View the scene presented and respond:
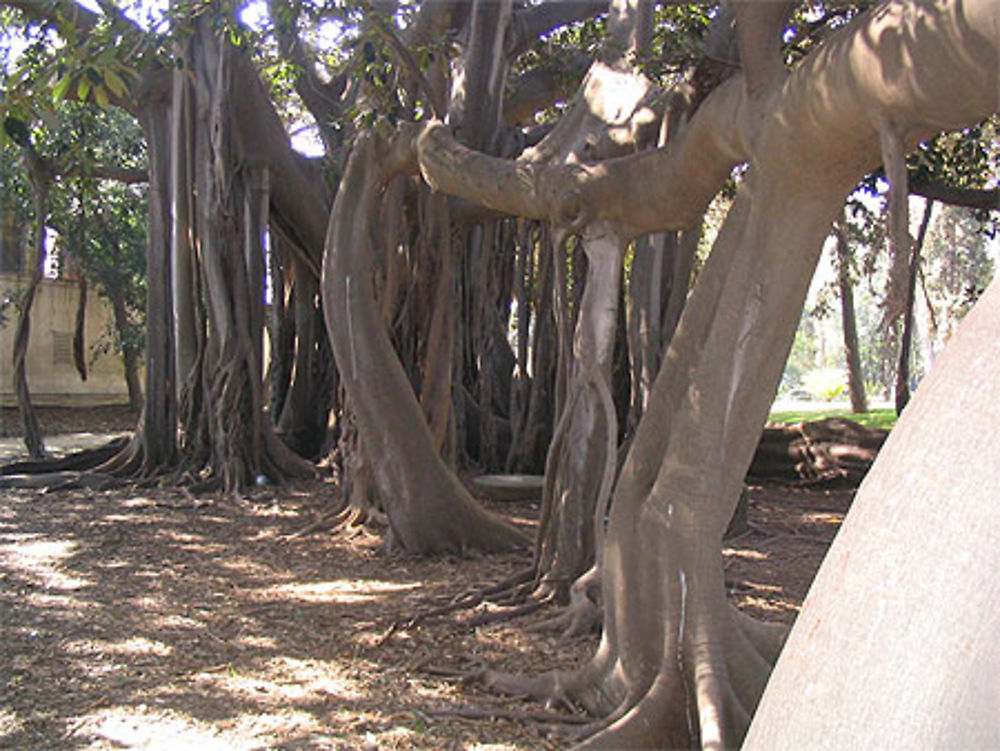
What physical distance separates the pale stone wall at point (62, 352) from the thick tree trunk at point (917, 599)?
54.7 feet

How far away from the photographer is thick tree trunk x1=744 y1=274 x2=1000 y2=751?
1.12 m

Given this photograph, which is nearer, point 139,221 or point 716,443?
point 716,443

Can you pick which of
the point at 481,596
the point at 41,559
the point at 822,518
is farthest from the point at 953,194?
the point at 41,559

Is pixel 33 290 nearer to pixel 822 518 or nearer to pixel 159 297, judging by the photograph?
pixel 159 297

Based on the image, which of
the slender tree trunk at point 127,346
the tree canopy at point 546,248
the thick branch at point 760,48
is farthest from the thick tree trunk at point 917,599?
the slender tree trunk at point 127,346

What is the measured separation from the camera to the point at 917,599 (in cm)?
115

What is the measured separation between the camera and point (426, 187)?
22.5ft

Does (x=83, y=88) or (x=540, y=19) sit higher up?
(x=540, y=19)

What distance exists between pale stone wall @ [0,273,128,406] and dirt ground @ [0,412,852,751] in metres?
10.5

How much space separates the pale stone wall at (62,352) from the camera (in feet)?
55.4

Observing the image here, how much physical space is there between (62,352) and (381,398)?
1363cm

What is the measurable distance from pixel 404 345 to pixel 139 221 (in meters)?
8.39

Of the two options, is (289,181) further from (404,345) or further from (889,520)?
(889,520)

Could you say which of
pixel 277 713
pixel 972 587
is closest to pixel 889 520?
pixel 972 587
